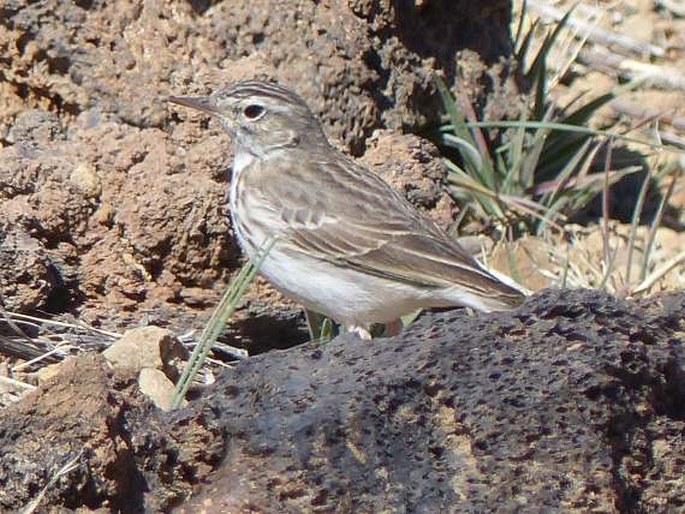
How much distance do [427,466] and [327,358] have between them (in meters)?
0.47

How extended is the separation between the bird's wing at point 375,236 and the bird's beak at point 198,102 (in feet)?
1.64

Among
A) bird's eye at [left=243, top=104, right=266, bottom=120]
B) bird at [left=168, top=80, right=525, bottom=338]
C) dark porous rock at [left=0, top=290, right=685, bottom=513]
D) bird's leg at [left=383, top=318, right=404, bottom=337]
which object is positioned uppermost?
dark porous rock at [left=0, top=290, right=685, bottom=513]

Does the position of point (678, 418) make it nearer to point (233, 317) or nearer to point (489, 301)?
point (489, 301)

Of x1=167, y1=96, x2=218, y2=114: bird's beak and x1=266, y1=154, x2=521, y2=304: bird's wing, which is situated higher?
x1=167, y1=96, x2=218, y2=114: bird's beak

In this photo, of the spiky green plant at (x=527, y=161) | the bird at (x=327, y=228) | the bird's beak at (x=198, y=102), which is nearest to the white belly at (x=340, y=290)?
the bird at (x=327, y=228)

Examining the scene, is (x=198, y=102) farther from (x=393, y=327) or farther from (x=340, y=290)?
(x=393, y=327)

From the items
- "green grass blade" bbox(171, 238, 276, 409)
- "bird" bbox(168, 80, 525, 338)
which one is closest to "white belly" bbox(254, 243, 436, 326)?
"bird" bbox(168, 80, 525, 338)

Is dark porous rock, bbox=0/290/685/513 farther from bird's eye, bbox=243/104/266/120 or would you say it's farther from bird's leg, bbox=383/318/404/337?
bird's eye, bbox=243/104/266/120

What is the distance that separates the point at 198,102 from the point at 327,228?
78 centimetres

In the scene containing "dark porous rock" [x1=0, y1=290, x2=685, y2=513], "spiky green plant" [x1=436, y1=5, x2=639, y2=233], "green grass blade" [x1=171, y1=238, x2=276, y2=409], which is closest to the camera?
"dark porous rock" [x1=0, y1=290, x2=685, y2=513]

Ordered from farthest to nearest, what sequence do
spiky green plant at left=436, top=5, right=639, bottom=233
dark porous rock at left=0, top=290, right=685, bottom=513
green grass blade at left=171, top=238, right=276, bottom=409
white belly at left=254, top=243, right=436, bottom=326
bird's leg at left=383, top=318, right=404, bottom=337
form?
spiky green plant at left=436, top=5, right=639, bottom=233, bird's leg at left=383, top=318, right=404, bottom=337, white belly at left=254, top=243, right=436, bottom=326, green grass blade at left=171, top=238, right=276, bottom=409, dark porous rock at left=0, top=290, right=685, bottom=513

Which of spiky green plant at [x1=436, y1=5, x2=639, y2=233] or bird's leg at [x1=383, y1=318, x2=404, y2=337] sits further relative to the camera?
spiky green plant at [x1=436, y1=5, x2=639, y2=233]

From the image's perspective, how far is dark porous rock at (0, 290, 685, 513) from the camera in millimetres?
3850

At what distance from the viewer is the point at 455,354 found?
13.3 feet
